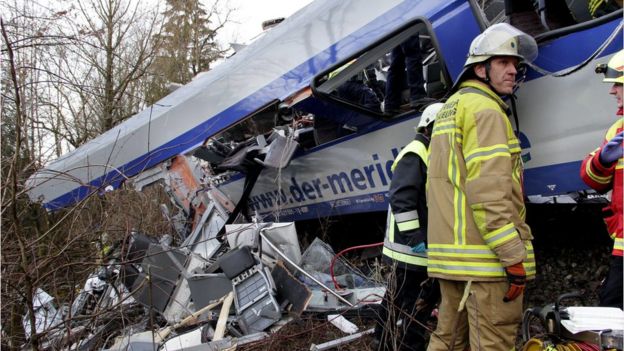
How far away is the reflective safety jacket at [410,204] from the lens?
2.76 meters

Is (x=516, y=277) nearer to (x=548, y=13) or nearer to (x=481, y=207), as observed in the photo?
(x=481, y=207)

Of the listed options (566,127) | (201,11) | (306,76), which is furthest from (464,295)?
(201,11)

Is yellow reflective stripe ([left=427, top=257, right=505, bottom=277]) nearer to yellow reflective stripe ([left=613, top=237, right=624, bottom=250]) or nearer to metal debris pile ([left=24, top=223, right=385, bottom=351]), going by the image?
yellow reflective stripe ([left=613, top=237, right=624, bottom=250])

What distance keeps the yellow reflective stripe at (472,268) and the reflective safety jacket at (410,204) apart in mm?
367

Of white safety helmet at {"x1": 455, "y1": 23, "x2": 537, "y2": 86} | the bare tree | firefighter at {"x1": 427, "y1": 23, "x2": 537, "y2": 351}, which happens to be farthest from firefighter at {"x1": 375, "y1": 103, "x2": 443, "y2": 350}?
the bare tree

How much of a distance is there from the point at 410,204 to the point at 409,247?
0.25 m

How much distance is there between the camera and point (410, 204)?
9.04 feet

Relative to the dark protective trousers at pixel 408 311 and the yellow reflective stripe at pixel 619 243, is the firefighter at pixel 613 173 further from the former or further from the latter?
the dark protective trousers at pixel 408 311

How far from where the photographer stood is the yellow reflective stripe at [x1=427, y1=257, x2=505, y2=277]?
2248 mm

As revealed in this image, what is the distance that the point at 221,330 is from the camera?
12.0ft

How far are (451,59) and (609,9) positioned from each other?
880mm

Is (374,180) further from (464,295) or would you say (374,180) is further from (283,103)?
(464,295)

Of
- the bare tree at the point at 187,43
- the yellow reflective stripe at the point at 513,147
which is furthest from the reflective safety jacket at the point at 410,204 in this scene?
the bare tree at the point at 187,43

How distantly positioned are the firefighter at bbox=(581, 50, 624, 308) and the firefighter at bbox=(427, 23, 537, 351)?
36 cm
